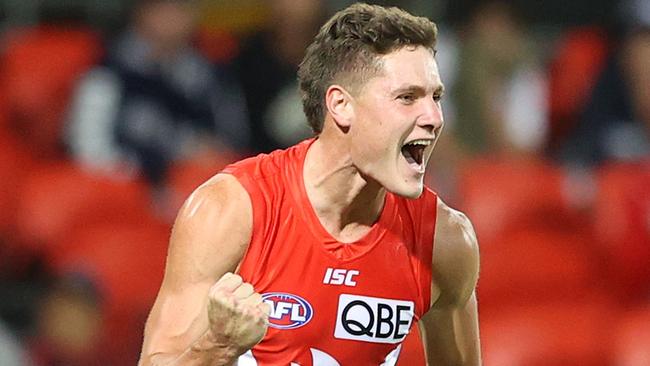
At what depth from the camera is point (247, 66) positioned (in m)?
6.69

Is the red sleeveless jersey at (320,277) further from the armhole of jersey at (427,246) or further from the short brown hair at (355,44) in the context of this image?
the short brown hair at (355,44)

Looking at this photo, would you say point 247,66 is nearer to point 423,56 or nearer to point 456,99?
point 456,99

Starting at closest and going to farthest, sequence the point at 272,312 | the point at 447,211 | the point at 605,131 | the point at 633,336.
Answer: the point at 272,312 < the point at 447,211 < the point at 633,336 < the point at 605,131

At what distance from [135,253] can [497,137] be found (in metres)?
2.02


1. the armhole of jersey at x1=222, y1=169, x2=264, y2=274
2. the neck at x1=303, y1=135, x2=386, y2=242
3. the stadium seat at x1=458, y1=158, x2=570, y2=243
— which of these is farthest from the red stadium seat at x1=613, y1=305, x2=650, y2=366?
the armhole of jersey at x1=222, y1=169, x2=264, y2=274

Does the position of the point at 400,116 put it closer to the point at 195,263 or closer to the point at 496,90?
the point at 195,263

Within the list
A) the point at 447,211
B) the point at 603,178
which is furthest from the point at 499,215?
the point at 447,211

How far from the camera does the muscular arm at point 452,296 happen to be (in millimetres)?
3535

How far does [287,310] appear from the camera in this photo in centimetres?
332

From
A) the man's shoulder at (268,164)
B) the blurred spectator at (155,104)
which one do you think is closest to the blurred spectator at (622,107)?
the blurred spectator at (155,104)

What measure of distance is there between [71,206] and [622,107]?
8.88ft

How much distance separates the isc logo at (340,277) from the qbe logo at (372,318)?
0.03m

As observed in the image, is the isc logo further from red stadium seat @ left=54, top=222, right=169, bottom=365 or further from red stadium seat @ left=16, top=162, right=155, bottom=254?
red stadium seat @ left=16, top=162, right=155, bottom=254

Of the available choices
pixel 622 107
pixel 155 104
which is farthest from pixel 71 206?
pixel 622 107
